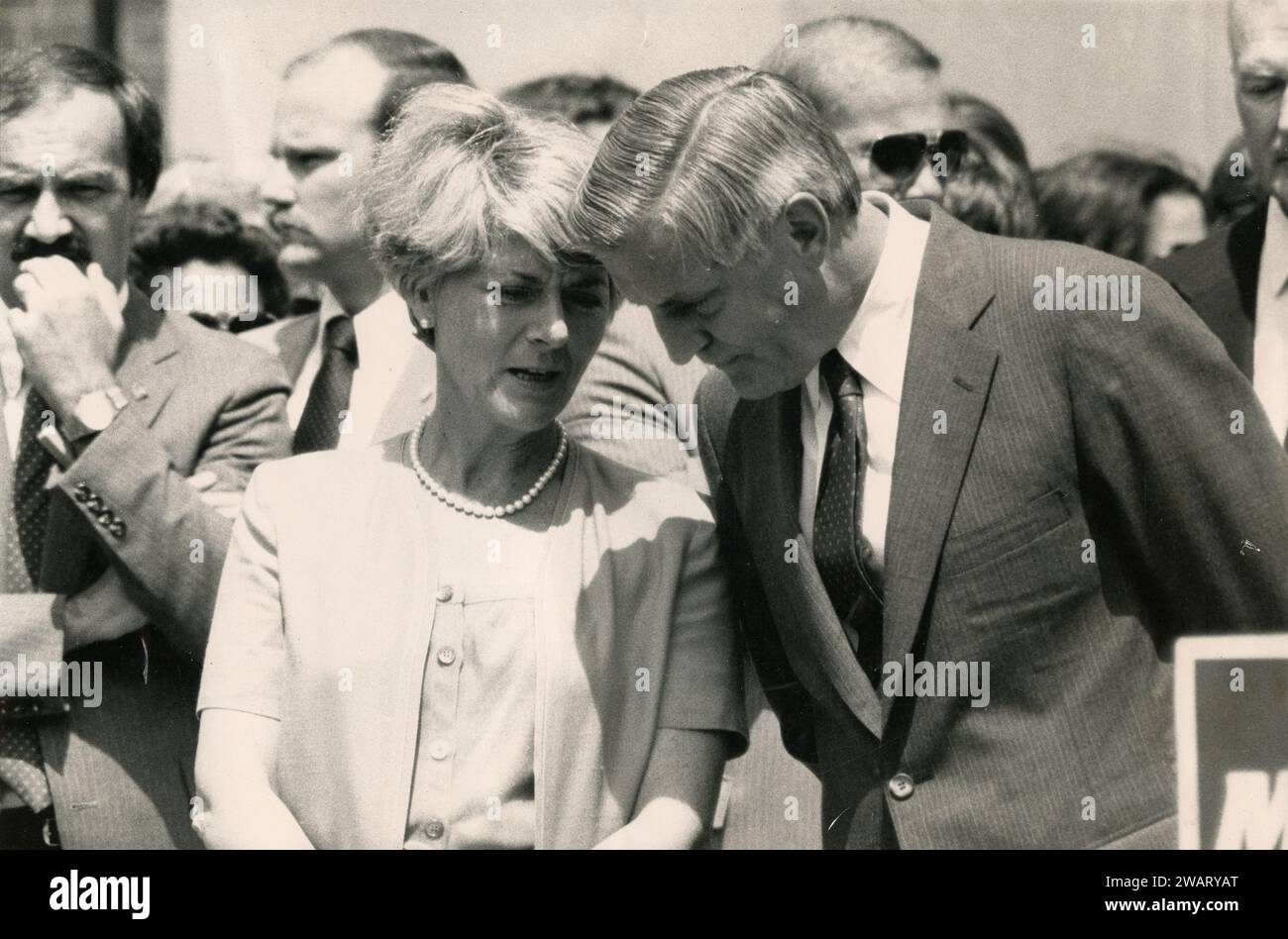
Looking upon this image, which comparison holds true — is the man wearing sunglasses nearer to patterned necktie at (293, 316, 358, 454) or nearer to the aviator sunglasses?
the aviator sunglasses

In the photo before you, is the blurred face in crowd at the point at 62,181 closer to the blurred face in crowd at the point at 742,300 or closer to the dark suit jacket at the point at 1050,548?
the blurred face in crowd at the point at 742,300

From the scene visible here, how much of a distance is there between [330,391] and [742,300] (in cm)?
107

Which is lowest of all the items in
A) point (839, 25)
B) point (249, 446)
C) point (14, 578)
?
point (14, 578)

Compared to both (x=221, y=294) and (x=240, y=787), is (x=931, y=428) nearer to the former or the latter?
(x=240, y=787)

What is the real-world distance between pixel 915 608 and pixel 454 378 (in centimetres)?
83

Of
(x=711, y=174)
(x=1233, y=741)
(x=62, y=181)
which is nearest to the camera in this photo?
(x=711, y=174)

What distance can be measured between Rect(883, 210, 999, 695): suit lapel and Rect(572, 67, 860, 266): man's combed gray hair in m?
0.22

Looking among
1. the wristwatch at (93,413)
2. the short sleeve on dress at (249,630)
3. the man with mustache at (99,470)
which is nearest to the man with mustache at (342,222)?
the man with mustache at (99,470)

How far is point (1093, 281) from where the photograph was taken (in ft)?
8.95

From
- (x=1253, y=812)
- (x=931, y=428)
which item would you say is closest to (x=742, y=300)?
(x=931, y=428)

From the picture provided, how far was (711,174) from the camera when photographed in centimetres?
276

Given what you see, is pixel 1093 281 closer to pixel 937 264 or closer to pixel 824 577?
pixel 937 264
